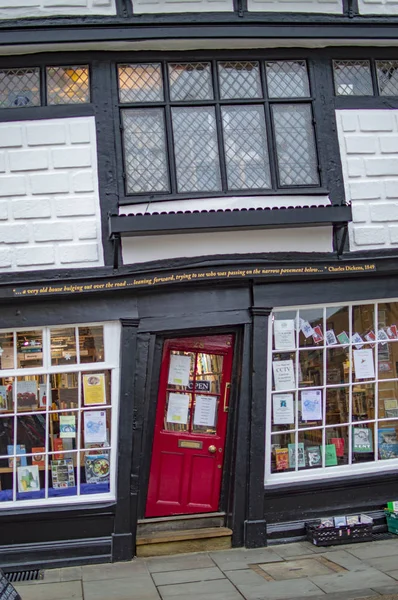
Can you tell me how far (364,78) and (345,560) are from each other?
5.77 meters

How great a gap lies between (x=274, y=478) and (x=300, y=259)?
104 inches

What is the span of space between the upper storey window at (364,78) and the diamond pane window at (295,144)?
0.57 meters

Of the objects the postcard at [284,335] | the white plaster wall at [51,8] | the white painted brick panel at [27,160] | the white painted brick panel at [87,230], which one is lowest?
the postcard at [284,335]

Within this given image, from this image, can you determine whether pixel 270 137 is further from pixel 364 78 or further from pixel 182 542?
pixel 182 542

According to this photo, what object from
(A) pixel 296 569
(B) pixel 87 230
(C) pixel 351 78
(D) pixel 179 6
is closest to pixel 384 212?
(C) pixel 351 78

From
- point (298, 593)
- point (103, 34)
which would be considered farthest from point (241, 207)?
point (298, 593)

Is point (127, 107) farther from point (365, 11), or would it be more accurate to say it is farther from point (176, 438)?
point (176, 438)

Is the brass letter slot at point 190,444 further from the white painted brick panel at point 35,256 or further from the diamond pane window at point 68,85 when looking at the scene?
the diamond pane window at point 68,85

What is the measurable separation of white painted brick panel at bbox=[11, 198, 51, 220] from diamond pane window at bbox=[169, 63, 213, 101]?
2.03 m

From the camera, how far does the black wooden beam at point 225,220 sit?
24.7ft

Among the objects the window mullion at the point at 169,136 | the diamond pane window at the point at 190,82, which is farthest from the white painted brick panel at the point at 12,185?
the diamond pane window at the point at 190,82

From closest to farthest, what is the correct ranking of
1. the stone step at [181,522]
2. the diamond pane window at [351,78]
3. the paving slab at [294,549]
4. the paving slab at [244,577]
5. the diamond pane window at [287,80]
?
the paving slab at [244,577] < the paving slab at [294,549] < the stone step at [181,522] < the diamond pane window at [287,80] < the diamond pane window at [351,78]

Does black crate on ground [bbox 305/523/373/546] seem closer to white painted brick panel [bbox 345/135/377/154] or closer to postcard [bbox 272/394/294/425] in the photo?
postcard [bbox 272/394/294/425]

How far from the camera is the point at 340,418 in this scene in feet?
27.6
